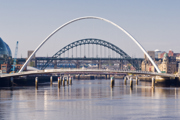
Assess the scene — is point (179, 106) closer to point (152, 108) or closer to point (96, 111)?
point (152, 108)

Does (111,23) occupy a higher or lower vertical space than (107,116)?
higher

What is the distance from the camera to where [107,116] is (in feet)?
186

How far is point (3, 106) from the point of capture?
223 ft

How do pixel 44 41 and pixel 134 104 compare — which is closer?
pixel 134 104

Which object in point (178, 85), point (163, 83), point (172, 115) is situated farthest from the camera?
point (163, 83)

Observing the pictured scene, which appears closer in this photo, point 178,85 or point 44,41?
point 178,85

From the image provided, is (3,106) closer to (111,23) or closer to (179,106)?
(179,106)

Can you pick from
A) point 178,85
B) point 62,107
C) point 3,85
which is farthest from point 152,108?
point 3,85

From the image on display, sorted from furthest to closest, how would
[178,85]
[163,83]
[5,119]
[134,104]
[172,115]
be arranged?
[163,83] → [178,85] → [134,104] → [172,115] → [5,119]

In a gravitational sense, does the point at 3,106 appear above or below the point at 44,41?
below

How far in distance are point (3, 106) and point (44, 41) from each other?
77242mm

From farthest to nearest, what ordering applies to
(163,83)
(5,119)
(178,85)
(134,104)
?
(163,83)
(178,85)
(134,104)
(5,119)

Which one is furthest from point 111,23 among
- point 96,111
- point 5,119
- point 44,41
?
point 5,119

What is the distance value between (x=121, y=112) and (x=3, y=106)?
793 inches
